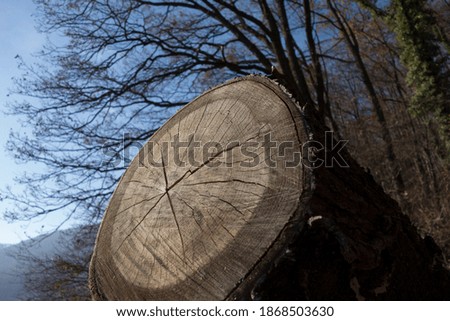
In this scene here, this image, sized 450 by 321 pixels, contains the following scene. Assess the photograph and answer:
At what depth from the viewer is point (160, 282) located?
63.7 inches

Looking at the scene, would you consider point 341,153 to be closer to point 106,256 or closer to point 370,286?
point 370,286

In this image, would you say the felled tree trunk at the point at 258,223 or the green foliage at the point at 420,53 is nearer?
the felled tree trunk at the point at 258,223

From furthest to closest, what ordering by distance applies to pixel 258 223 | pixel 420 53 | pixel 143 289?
1. pixel 420 53
2. pixel 143 289
3. pixel 258 223

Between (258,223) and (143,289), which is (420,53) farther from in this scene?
(143,289)

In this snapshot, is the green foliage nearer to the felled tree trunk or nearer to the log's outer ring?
the felled tree trunk

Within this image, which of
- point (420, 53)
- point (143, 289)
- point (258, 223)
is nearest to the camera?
point (258, 223)

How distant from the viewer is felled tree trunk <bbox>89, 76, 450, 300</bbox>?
1451 millimetres

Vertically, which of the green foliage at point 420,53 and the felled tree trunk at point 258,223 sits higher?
the green foliage at point 420,53

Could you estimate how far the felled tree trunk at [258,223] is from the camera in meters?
1.45

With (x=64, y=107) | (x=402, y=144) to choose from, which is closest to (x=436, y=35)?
(x=402, y=144)

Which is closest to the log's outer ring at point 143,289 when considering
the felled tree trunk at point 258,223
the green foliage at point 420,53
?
the felled tree trunk at point 258,223

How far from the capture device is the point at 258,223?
1.49 m

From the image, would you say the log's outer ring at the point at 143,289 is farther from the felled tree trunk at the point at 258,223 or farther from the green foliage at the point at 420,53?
the green foliage at the point at 420,53

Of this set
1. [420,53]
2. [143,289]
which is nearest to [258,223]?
[143,289]
